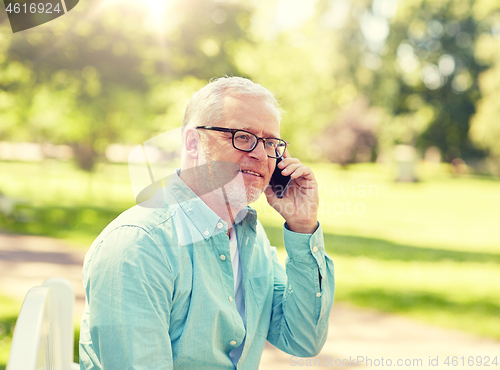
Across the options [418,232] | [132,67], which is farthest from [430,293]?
[132,67]

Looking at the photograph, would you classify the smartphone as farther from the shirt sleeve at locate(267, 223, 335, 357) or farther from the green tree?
the green tree

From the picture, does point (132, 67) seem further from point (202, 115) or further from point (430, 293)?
point (430, 293)

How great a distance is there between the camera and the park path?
10.9ft

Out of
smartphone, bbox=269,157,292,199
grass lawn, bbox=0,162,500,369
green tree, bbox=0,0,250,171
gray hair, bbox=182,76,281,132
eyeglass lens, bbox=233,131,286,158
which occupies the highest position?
green tree, bbox=0,0,250,171

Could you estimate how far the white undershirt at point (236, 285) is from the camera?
135 cm

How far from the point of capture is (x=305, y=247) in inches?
59.2

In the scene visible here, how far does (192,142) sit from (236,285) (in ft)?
1.64

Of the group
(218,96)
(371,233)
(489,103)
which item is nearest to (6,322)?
(218,96)

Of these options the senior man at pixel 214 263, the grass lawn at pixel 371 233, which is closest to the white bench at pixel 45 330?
the senior man at pixel 214 263

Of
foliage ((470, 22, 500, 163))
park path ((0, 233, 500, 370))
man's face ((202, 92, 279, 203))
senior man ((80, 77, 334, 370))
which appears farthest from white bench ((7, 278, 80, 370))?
foliage ((470, 22, 500, 163))

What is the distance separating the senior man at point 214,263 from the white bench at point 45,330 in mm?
105

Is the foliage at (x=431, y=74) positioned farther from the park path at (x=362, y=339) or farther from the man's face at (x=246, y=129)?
the man's face at (x=246, y=129)

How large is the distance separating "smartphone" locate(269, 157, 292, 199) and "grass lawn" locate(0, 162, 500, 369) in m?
0.07

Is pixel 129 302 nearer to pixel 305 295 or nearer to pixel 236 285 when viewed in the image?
pixel 236 285
